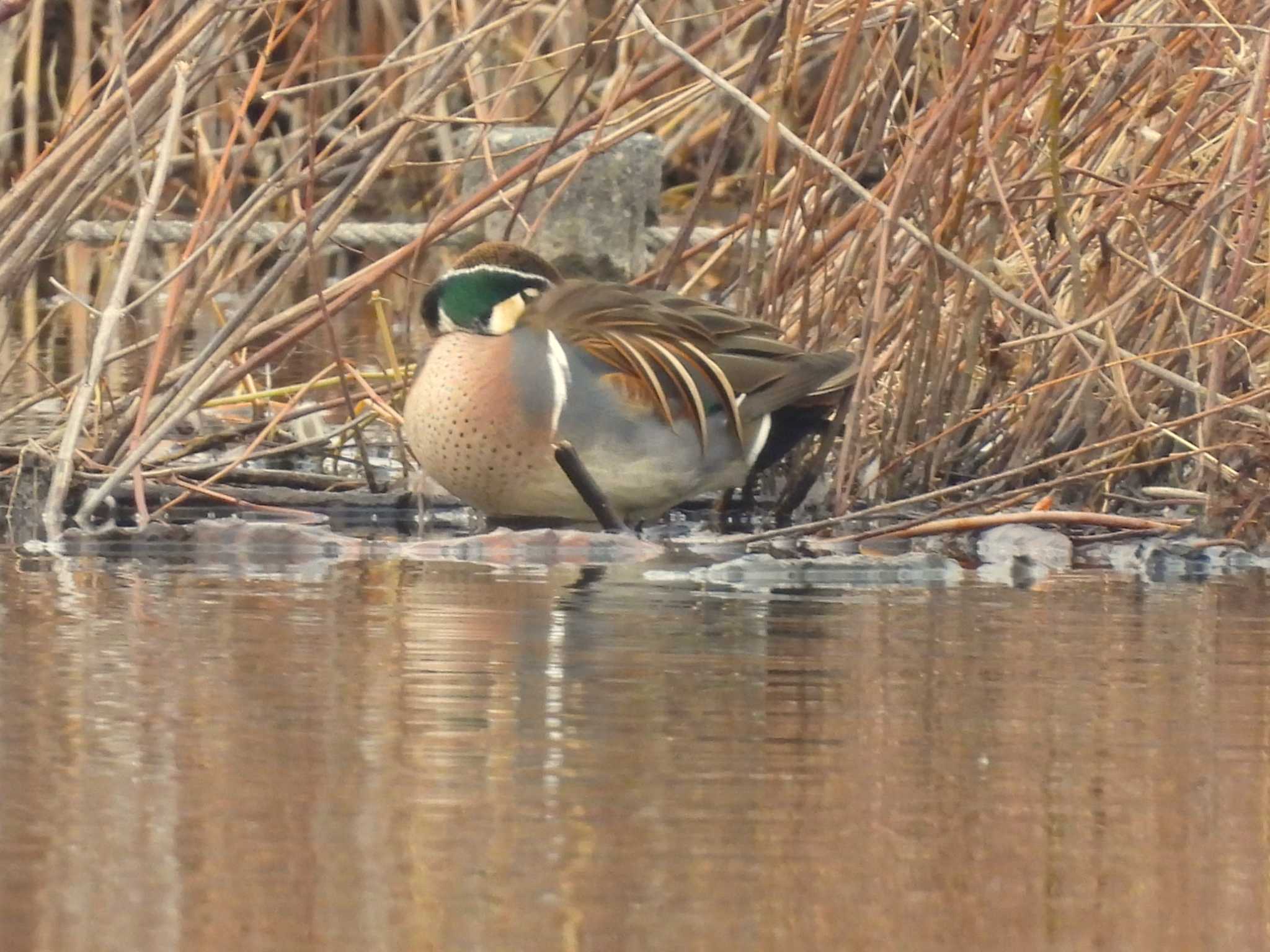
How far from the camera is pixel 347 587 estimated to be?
467 centimetres

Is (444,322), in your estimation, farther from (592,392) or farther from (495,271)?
(592,392)

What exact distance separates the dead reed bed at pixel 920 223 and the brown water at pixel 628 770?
2.63 ft

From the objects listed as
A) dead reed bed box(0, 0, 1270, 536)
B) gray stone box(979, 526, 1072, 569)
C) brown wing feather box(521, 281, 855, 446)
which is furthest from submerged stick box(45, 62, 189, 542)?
gray stone box(979, 526, 1072, 569)

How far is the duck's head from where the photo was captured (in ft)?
18.3

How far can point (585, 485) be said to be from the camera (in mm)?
5344

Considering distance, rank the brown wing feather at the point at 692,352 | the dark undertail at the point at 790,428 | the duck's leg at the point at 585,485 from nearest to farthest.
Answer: the duck's leg at the point at 585,485 < the brown wing feather at the point at 692,352 < the dark undertail at the point at 790,428

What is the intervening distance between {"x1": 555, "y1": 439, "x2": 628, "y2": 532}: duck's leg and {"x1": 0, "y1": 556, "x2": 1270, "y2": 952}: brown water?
75cm

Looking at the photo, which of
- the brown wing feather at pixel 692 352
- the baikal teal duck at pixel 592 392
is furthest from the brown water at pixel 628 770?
the brown wing feather at pixel 692 352

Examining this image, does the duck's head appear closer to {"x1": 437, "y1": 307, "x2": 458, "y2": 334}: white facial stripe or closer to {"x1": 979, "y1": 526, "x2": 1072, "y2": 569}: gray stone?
{"x1": 437, "y1": 307, "x2": 458, "y2": 334}: white facial stripe

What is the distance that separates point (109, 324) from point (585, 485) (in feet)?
3.14

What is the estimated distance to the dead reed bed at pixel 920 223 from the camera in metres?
5.10

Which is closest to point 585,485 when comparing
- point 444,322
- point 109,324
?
point 444,322

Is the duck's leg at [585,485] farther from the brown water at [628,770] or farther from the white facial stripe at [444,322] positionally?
the brown water at [628,770]

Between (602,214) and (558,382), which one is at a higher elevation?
(602,214)
